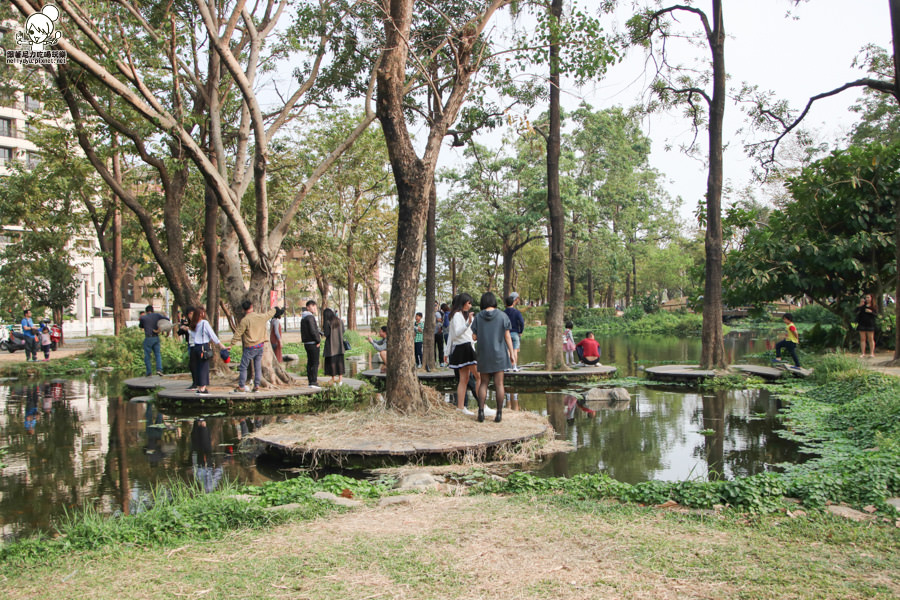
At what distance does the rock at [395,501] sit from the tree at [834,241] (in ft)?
50.3

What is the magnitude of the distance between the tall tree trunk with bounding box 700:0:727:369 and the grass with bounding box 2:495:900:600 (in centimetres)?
1277

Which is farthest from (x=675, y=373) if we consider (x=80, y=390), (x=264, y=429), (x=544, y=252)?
(x=544, y=252)

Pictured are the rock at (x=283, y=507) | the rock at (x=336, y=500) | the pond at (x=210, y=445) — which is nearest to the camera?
the rock at (x=283, y=507)

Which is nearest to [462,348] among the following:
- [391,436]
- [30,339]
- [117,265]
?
[391,436]

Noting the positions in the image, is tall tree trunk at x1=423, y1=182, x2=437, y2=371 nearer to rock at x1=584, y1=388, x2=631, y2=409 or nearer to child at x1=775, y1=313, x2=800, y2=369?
rock at x1=584, y1=388, x2=631, y2=409

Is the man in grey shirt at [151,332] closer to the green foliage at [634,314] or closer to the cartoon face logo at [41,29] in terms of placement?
the cartoon face logo at [41,29]

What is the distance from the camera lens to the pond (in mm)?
6930

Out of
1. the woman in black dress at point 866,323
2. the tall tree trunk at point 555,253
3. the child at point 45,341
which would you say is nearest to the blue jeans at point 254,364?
the tall tree trunk at point 555,253

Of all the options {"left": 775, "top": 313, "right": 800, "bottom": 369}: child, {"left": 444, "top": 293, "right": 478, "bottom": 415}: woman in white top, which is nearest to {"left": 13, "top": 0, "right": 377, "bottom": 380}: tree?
{"left": 444, "top": 293, "right": 478, "bottom": 415}: woman in white top

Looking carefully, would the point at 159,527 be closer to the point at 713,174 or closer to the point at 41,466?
the point at 41,466

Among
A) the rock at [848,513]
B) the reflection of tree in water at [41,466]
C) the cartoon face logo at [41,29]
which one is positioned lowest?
the reflection of tree in water at [41,466]

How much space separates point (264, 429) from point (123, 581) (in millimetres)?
5349

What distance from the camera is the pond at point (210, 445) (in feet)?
22.7

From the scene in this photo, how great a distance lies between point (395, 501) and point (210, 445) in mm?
4573
